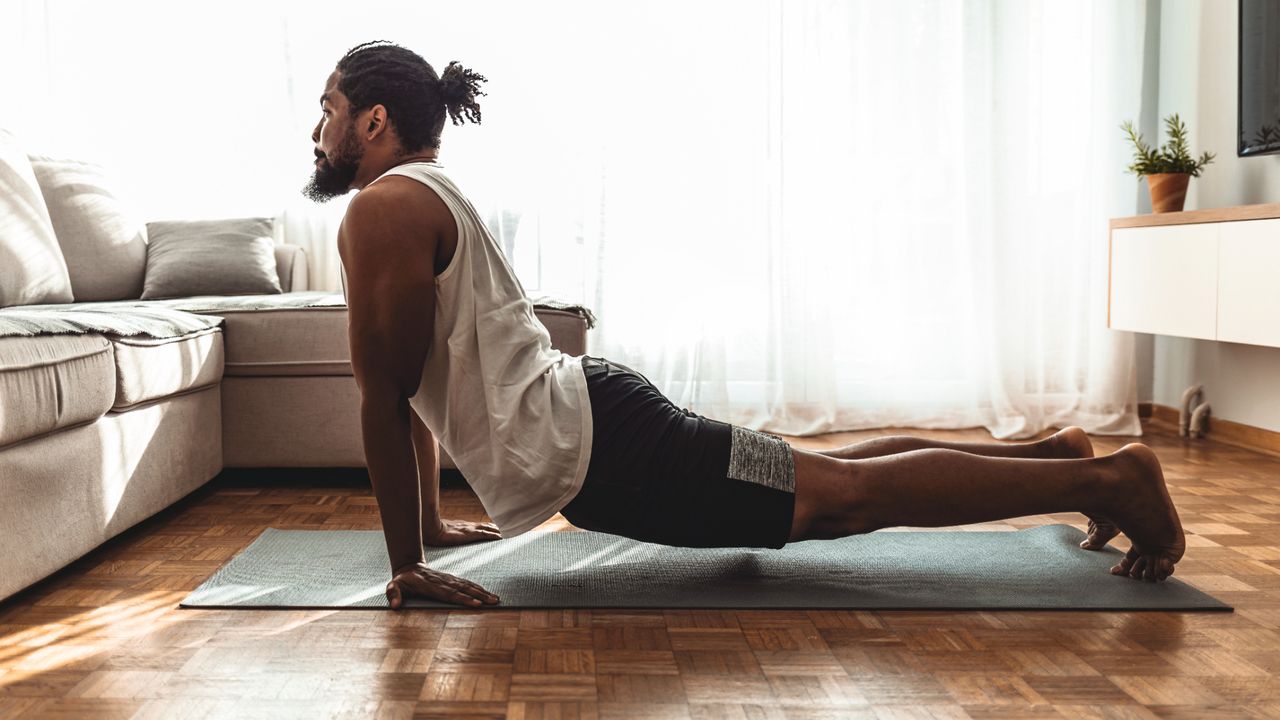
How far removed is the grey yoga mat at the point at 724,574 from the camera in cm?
178

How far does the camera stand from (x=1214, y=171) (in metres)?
3.71

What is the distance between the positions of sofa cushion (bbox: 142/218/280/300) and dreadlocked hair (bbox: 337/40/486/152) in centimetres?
162

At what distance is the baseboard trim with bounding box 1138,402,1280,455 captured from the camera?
3.36 meters

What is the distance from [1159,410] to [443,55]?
9.77 ft

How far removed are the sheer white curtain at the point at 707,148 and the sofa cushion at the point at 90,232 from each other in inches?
22.5

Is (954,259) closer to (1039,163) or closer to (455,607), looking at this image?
(1039,163)

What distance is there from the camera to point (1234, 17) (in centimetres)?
353

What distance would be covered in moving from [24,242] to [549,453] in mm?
2025

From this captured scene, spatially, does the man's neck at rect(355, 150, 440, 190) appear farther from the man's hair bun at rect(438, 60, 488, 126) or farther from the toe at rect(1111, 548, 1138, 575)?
the toe at rect(1111, 548, 1138, 575)

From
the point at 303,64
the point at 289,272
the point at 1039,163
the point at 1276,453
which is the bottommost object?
the point at 1276,453

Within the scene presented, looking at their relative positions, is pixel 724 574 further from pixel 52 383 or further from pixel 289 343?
pixel 289 343

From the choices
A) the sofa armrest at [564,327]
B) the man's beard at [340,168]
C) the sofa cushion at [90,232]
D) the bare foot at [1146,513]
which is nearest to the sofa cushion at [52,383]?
the man's beard at [340,168]

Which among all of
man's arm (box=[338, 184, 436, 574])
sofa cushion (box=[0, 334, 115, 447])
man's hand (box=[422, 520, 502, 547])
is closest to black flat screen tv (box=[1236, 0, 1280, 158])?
man's hand (box=[422, 520, 502, 547])

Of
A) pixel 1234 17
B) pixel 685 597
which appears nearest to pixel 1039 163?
pixel 1234 17
